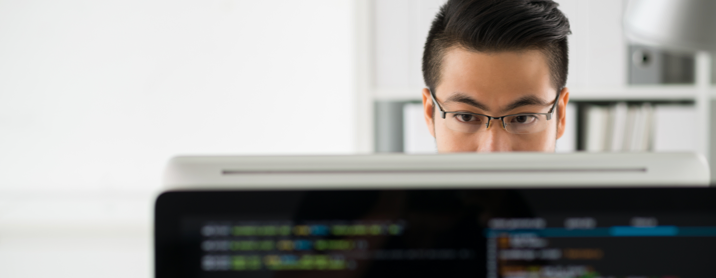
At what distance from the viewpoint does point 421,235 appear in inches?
17.1

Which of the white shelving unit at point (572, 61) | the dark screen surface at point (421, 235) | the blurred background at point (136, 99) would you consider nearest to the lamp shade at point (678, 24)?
the dark screen surface at point (421, 235)

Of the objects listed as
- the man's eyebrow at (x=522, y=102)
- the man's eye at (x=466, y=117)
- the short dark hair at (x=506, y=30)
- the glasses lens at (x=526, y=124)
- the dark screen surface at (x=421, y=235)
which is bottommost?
the dark screen surface at (x=421, y=235)

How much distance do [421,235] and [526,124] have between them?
0.67 m

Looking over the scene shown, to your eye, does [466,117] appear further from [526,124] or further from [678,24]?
[678,24]

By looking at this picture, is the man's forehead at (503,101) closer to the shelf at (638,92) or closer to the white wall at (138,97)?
the shelf at (638,92)

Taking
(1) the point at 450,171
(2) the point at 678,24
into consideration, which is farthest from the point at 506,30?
(1) the point at 450,171

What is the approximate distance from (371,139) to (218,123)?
0.83 m

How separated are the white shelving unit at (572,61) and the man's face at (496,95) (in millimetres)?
714

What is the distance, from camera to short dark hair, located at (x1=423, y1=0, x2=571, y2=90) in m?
1.10

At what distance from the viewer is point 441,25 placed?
1217mm

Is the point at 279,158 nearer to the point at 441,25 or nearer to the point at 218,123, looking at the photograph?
the point at 441,25

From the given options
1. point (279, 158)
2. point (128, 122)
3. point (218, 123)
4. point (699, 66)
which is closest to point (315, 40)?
Result: point (218, 123)

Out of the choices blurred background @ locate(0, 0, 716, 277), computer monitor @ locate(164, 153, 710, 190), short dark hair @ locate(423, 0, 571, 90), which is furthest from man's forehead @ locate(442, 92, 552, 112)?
blurred background @ locate(0, 0, 716, 277)

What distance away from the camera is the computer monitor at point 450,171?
445 millimetres
